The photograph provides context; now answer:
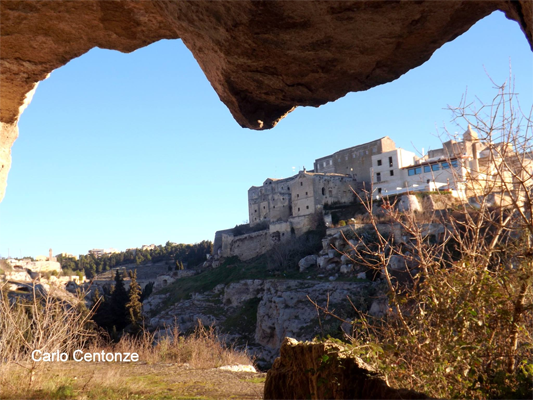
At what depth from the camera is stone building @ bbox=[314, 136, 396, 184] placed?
145 ft

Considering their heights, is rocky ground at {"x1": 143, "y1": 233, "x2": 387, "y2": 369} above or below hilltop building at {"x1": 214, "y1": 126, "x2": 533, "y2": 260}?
below

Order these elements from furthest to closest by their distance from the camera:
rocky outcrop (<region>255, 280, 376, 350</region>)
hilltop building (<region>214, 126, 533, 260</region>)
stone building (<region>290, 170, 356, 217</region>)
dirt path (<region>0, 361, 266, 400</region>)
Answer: stone building (<region>290, 170, 356, 217</region>) → hilltop building (<region>214, 126, 533, 260</region>) → rocky outcrop (<region>255, 280, 376, 350</region>) → dirt path (<region>0, 361, 266, 400</region>)

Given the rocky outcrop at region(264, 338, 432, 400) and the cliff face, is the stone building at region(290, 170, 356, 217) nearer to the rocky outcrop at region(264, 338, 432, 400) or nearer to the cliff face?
the rocky outcrop at region(264, 338, 432, 400)

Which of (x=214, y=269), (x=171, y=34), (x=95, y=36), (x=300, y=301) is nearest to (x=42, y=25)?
(x=95, y=36)

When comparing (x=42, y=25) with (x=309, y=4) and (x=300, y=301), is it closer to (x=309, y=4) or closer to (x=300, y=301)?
(x=309, y=4)

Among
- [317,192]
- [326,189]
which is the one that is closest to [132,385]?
[317,192]

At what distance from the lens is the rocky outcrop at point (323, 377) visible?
9.39 ft

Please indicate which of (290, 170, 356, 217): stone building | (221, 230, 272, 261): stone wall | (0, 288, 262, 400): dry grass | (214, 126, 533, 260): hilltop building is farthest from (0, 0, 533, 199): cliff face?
(221, 230, 272, 261): stone wall

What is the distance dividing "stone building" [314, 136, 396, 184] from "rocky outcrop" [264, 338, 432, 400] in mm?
39692

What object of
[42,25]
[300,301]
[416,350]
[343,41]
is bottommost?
[300,301]

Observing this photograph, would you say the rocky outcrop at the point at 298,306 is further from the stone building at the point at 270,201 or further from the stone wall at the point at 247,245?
the stone building at the point at 270,201

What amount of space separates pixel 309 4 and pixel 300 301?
25939 millimetres

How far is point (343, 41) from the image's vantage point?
2.17 metres

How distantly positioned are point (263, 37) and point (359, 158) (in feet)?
146
